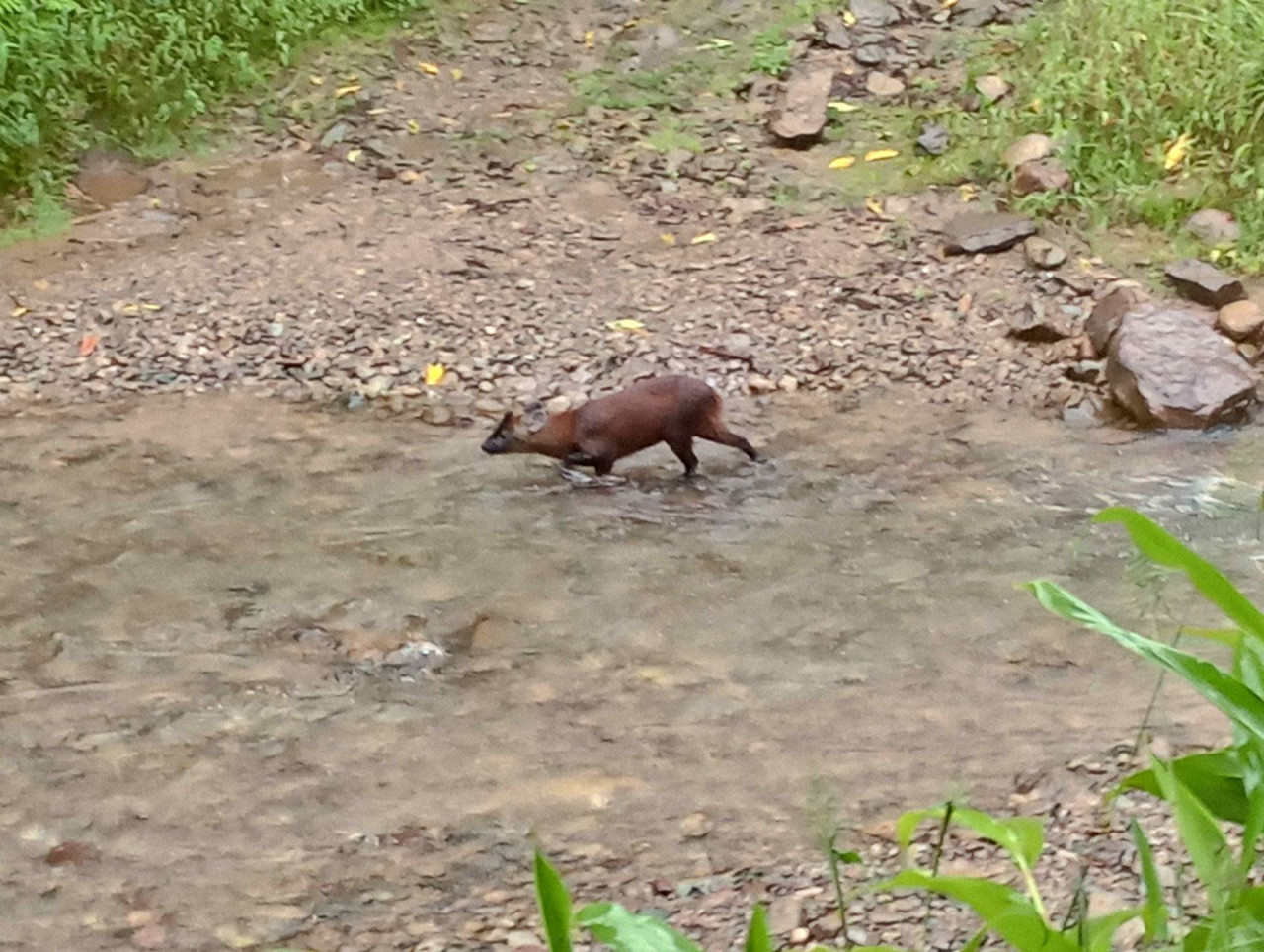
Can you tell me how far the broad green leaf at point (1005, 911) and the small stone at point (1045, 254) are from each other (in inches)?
198

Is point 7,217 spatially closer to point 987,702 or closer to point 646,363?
point 646,363

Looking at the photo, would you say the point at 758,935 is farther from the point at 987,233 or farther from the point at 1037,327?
the point at 987,233

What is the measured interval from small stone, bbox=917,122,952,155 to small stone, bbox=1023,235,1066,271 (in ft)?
3.02

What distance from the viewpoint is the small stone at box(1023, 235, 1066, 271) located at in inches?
242

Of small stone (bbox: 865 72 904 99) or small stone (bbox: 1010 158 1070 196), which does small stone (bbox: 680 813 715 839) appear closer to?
small stone (bbox: 1010 158 1070 196)

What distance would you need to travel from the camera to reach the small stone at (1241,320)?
5.65 m

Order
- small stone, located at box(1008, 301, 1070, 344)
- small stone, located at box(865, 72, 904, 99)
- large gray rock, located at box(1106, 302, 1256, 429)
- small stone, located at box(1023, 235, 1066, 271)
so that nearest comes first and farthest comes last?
1. large gray rock, located at box(1106, 302, 1256, 429)
2. small stone, located at box(1008, 301, 1070, 344)
3. small stone, located at box(1023, 235, 1066, 271)
4. small stone, located at box(865, 72, 904, 99)

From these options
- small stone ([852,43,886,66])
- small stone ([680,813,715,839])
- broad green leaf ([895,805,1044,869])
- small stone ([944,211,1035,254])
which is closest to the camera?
broad green leaf ([895,805,1044,869])

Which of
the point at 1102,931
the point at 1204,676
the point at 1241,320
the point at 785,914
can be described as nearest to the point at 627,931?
the point at 1102,931

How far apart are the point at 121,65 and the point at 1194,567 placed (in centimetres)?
700

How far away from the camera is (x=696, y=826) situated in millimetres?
2982

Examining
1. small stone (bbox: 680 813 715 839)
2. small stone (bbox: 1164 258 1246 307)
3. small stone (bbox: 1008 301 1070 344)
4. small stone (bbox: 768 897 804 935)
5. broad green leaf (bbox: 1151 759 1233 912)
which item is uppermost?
broad green leaf (bbox: 1151 759 1233 912)

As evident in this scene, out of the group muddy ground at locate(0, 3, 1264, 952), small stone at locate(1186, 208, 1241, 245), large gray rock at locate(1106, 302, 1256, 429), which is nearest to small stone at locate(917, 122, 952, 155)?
muddy ground at locate(0, 3, 1264, 952)

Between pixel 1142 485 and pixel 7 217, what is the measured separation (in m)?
5.55
